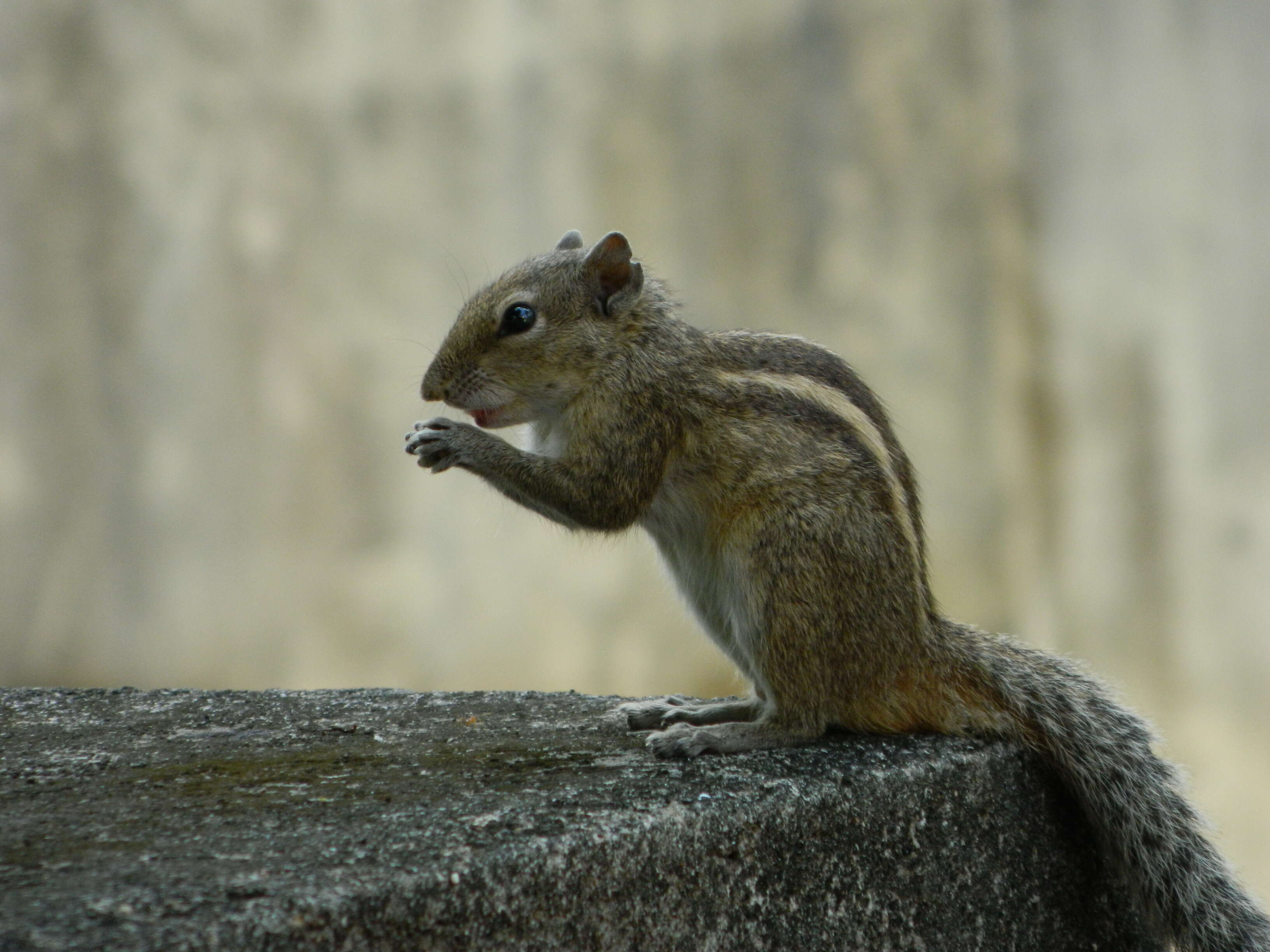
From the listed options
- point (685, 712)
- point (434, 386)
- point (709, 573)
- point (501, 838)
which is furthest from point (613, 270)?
point (501, 838)

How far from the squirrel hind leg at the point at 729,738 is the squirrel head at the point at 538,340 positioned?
781 millimetres

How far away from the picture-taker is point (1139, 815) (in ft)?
7.16

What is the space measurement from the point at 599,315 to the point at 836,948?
1.42 meters

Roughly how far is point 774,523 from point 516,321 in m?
0.78

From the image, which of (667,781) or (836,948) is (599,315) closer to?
(667,781)

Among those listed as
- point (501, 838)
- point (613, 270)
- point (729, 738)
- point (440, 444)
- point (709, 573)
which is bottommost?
point (501, 838)

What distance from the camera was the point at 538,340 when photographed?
2615 mm

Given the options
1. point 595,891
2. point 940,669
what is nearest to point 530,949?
point 595,891

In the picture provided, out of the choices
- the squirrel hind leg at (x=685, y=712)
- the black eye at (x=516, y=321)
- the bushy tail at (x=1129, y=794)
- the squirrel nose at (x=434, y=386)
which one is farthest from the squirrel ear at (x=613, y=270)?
the bushy tail at (x=1129, y=794)

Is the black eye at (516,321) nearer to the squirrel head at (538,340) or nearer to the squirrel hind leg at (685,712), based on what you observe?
the squirrel head at (538,340)

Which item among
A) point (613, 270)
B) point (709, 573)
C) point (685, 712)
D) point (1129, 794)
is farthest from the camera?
point (613, 270)

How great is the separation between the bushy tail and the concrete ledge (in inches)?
3.4

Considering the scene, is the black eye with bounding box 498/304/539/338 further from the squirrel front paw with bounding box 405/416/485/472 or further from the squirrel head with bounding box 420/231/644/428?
the squirrel front paw with bounding box 405/416/485/472

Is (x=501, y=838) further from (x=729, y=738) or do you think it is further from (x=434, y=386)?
(x=434, y=386)
